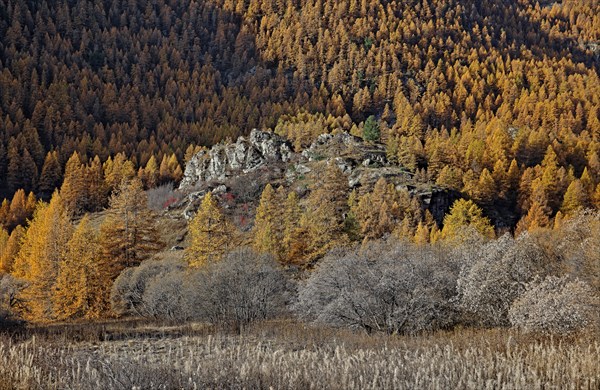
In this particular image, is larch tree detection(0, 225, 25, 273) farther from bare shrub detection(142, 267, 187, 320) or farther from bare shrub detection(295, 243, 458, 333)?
bare shrub detection(295, 243, 458, 333)

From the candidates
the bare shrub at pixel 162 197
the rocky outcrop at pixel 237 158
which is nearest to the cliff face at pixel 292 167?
the rocky outcrop at pixel 237 158

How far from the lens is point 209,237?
4381 centimetres

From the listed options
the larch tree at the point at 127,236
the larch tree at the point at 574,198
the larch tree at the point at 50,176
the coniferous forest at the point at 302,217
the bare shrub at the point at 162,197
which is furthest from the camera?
the larch tree at the point at 50,176

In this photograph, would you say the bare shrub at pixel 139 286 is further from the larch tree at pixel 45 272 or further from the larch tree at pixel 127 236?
the larch tree at pixel 45 272

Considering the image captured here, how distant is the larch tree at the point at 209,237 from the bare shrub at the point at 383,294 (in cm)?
2163

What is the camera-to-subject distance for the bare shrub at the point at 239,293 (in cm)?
2659

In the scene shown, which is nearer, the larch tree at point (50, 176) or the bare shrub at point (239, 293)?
the bare shrub at point (239, 293)

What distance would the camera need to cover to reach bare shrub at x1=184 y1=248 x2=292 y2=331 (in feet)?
87.2

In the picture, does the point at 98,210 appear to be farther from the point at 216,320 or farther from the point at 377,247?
the point at 377,247

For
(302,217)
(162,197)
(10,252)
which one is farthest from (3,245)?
(302,217)

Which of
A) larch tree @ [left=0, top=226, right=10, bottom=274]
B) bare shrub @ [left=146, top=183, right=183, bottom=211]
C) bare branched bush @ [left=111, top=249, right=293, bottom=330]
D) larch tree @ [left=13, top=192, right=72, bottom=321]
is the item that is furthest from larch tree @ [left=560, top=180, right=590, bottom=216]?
larch tree @ [left=0, top=226, right=10, bottom=274]

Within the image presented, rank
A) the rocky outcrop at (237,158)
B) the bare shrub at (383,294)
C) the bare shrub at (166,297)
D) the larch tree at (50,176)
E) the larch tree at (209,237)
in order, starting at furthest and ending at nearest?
1. the larch tree at (50,176)
2. the rocky outcrop at (237,158)
3. the larch tree at (209,237)
4. the bare shrub at (166,297)
5. the bare shrub at (383,294)

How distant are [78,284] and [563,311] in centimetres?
3587

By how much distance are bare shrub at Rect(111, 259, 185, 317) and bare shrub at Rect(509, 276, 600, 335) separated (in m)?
23.3
